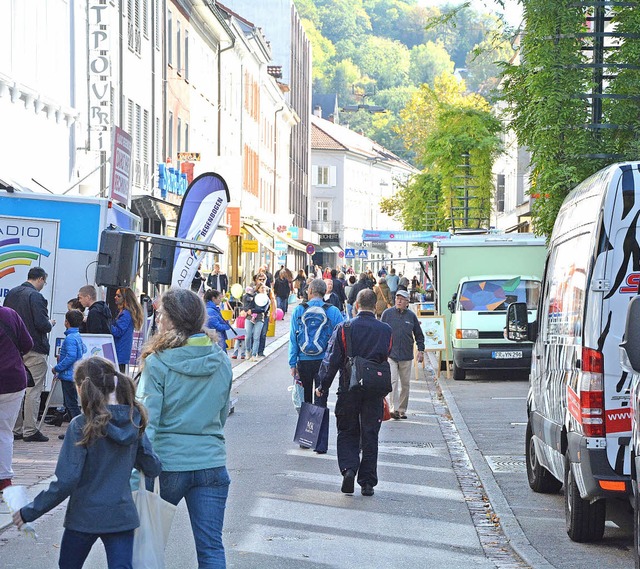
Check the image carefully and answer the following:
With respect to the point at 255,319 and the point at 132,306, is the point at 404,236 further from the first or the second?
the point at 132,306

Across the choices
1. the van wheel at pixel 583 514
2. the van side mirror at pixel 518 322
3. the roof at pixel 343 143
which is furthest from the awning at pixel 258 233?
the roof at pixel 343 143

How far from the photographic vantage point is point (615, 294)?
326 inches

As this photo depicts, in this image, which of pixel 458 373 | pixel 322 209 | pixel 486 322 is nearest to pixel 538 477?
pixel 458 373

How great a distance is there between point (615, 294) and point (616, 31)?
8.87 metres

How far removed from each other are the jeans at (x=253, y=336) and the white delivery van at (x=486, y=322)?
4749mm

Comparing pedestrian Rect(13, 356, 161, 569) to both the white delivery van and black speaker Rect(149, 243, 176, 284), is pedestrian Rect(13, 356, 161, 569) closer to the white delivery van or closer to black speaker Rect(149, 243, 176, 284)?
black speaker Rect(149, 243, 176, 284)

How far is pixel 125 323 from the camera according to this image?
53.5 feet

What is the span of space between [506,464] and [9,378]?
5223mm

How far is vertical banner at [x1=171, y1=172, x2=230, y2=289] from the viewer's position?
20.3 meters

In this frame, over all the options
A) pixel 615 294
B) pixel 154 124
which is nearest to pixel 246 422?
pixel 615 294

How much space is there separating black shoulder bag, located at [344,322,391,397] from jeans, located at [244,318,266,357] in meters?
17.6

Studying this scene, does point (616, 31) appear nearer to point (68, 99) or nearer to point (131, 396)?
point (131, 396)

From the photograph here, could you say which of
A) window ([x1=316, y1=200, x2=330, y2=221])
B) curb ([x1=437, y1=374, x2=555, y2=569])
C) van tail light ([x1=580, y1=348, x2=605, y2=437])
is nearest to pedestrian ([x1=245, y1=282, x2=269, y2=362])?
curb ([x1=437, y1=374, x2=555, y2=569])

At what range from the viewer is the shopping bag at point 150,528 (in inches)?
232
